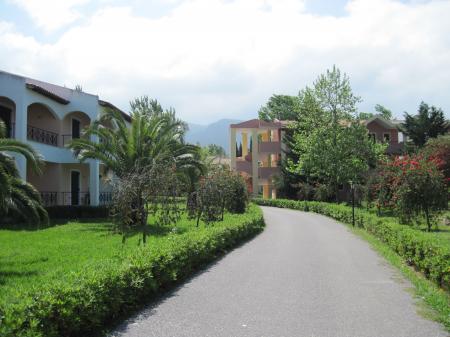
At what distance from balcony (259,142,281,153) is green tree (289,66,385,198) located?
12306mm

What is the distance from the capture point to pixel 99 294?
20.6ft

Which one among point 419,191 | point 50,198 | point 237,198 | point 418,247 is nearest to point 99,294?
point 418,247

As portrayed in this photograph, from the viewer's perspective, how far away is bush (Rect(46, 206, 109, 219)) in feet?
75.9

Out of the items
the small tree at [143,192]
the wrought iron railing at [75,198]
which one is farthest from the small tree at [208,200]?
the wrought iron railing at [75,198]

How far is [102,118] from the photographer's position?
2089cm

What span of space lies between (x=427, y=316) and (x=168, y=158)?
1358 centimetres

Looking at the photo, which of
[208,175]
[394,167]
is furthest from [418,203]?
[208,175]

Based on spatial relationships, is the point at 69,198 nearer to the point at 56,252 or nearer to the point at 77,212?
the point at 77,212

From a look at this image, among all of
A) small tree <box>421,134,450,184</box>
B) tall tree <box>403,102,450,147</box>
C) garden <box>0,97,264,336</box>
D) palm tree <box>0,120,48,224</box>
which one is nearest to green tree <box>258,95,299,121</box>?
tall tree <box>403,102,450,147</box>

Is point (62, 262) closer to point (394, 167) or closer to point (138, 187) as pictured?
point (138, 187)

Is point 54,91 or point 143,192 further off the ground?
point 54,91

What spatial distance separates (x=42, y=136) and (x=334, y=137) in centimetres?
2003

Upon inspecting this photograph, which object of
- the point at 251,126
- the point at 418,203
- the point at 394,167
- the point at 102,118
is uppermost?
the point at 251,126

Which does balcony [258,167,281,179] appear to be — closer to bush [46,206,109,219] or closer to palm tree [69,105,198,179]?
bush [46,206,109,219]
